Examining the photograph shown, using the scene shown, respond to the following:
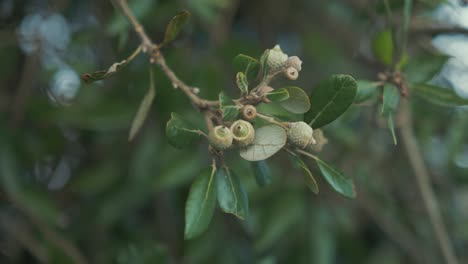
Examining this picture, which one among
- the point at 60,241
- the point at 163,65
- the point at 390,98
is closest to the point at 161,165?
the point at 60,241

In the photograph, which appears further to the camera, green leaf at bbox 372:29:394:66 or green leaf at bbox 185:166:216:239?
green leaf at bbox 372:29:394:66

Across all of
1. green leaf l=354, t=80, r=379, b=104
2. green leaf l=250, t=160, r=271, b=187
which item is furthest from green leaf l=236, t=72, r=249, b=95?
green leaf l=354, t=80, r=379, b=104

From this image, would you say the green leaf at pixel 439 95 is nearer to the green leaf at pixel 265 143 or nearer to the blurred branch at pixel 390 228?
the green leaf at pixel 265 143

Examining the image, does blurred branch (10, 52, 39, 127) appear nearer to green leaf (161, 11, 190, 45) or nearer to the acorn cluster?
green leaf (161, 11, 190, 45)

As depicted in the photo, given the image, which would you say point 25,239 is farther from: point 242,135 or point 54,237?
point 242,135

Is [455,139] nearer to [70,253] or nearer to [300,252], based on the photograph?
[300,252]

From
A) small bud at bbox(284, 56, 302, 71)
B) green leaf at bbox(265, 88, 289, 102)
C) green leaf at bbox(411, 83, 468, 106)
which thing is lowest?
green leaf at bbox(411, 83, 468, 106)
